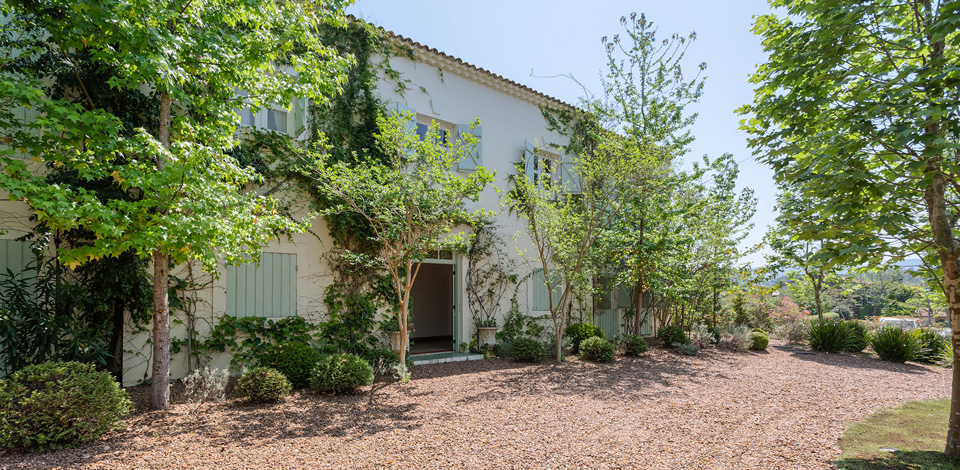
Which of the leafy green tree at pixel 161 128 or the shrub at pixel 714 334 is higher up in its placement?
the leafy green tree at pixel 161 128

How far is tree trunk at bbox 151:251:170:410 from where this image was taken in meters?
5.38

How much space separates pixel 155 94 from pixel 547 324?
9.05 metres

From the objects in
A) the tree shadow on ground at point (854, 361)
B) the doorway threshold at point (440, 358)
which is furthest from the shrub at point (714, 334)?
the doorway threshold at point (440, 358)

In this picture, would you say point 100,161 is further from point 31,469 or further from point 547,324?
point 547,324

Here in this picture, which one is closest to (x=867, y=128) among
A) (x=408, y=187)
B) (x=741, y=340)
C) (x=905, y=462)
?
(x=905, y=462)

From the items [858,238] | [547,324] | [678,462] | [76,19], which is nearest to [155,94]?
[76,19]

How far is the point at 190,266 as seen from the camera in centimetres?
698

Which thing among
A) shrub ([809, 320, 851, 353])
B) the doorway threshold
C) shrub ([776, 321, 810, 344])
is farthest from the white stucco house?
shrub ([776, 321, 810, 344])

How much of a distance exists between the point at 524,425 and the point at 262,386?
3261mm

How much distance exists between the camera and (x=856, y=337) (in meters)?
11.4

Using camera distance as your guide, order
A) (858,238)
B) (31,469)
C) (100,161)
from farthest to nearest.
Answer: (100,161) < (31,469) < (858,238)

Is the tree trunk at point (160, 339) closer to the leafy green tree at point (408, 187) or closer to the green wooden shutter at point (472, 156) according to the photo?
the leafy green tree at point (408, 187)

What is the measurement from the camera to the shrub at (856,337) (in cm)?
1129

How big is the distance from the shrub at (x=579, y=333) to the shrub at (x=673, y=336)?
2119mm
